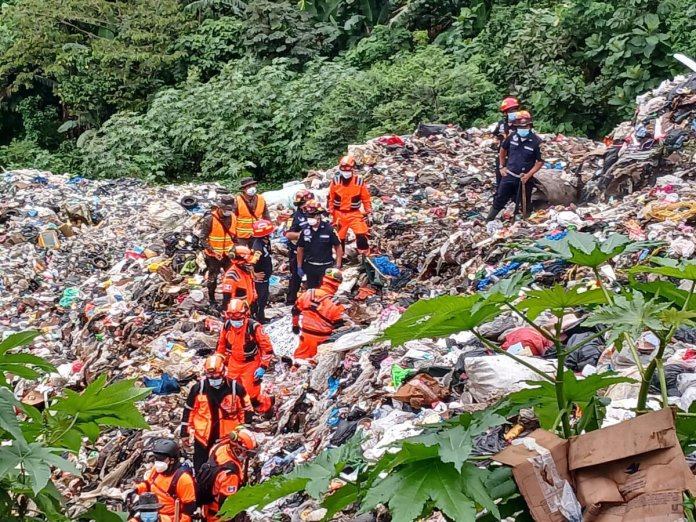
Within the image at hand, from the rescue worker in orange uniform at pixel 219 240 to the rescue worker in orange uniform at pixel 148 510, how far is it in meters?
4.55

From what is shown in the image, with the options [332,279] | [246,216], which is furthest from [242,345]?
[246,216]

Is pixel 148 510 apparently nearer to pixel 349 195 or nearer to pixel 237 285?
pixel 237 285

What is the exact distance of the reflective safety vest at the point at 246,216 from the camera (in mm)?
9477

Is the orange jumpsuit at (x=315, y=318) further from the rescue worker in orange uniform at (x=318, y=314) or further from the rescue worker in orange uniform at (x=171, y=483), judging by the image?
the rescue worker in orange uniform at (x=171, y=483)

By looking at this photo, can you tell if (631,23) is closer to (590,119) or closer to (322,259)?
(590,119)

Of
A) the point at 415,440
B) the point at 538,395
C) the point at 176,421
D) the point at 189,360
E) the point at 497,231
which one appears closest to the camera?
the point at 415,440

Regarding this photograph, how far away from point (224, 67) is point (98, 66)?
3313 millimetres

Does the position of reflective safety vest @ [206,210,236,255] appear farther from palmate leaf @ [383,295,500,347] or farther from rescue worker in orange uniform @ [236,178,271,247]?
palmate leaf @ [383,295,500,347]

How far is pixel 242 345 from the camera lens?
7.26 metres

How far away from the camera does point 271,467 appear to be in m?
6.35

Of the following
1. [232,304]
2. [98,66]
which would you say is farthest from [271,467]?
[98,66]

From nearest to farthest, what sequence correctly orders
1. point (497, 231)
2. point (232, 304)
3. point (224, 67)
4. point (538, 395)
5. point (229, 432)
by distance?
point (538, 395) → point (229, 432) → point (232, 304) → point (497, 231) → point (224, 67)

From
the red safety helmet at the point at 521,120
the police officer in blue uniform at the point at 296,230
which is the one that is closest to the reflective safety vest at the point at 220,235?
the police officer in blue uniform at the point at 296,230

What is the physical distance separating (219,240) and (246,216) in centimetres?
55
